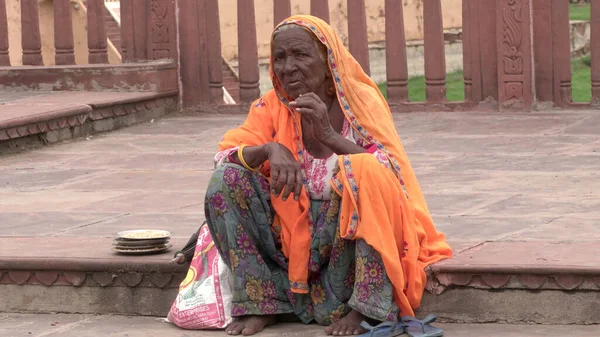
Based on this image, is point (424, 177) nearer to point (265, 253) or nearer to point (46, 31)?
→ point (265, 253)

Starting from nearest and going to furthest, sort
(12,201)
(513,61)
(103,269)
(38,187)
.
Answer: (103,269), (12,201), (38,187), (513,61)

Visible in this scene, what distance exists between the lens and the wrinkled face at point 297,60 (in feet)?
15.1

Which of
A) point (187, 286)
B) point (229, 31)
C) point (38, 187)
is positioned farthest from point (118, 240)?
point (229, 31)

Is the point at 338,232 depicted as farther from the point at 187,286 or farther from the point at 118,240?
the point at 118,240

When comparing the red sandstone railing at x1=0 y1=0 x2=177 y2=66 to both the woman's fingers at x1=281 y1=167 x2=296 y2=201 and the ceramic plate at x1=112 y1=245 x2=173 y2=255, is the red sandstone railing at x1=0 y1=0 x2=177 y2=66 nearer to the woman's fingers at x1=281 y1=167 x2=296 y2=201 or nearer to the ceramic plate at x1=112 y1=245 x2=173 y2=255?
the ceramic plate at x1=112 y1=245 x2=173 y2=255

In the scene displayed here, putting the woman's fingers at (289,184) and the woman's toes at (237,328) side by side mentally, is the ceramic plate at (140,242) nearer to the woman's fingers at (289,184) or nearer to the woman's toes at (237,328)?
the woman's toes at (237,328)

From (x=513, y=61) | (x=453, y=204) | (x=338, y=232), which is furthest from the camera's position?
(x=513, y=61)

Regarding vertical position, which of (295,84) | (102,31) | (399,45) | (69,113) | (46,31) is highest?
(46,31)

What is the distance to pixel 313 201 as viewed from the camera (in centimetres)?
461

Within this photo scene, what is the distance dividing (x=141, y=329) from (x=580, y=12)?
1875 centimetres

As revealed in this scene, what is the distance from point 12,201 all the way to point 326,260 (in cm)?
266

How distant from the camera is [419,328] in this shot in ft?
14.3

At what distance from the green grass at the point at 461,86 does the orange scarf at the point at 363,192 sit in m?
9.16

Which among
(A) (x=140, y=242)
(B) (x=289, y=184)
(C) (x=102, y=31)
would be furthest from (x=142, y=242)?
(C) (x=102, y=31)
